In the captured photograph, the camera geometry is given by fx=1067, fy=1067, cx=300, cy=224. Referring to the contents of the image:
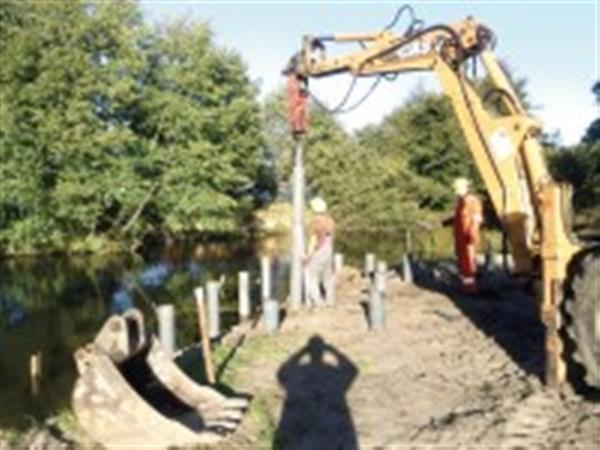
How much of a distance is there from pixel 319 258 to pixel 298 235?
0.57 m

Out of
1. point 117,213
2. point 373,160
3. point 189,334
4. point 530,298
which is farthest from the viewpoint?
point 373,160

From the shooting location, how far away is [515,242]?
623 inches

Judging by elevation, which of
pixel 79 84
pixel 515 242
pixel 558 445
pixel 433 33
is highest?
pixel 79 84

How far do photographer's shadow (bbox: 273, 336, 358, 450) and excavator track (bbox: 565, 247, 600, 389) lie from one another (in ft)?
7.95

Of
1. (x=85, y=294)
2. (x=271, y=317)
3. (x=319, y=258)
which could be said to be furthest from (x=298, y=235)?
(x=85, y=294)

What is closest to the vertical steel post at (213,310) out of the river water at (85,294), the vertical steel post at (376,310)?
the river water at (85,294)

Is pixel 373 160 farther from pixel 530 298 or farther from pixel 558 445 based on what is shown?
pixel 558 445

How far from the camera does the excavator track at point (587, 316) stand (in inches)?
415

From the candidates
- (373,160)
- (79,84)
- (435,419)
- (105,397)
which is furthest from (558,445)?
(373,160)

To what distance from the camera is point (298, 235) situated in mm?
18500

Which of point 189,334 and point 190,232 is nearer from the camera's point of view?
point 189,334

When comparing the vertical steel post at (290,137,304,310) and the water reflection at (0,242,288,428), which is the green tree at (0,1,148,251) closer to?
the water reflection at (0,242,288,428)

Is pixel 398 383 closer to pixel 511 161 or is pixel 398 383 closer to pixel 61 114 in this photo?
pixel 511 161

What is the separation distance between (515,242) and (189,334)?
921cm
